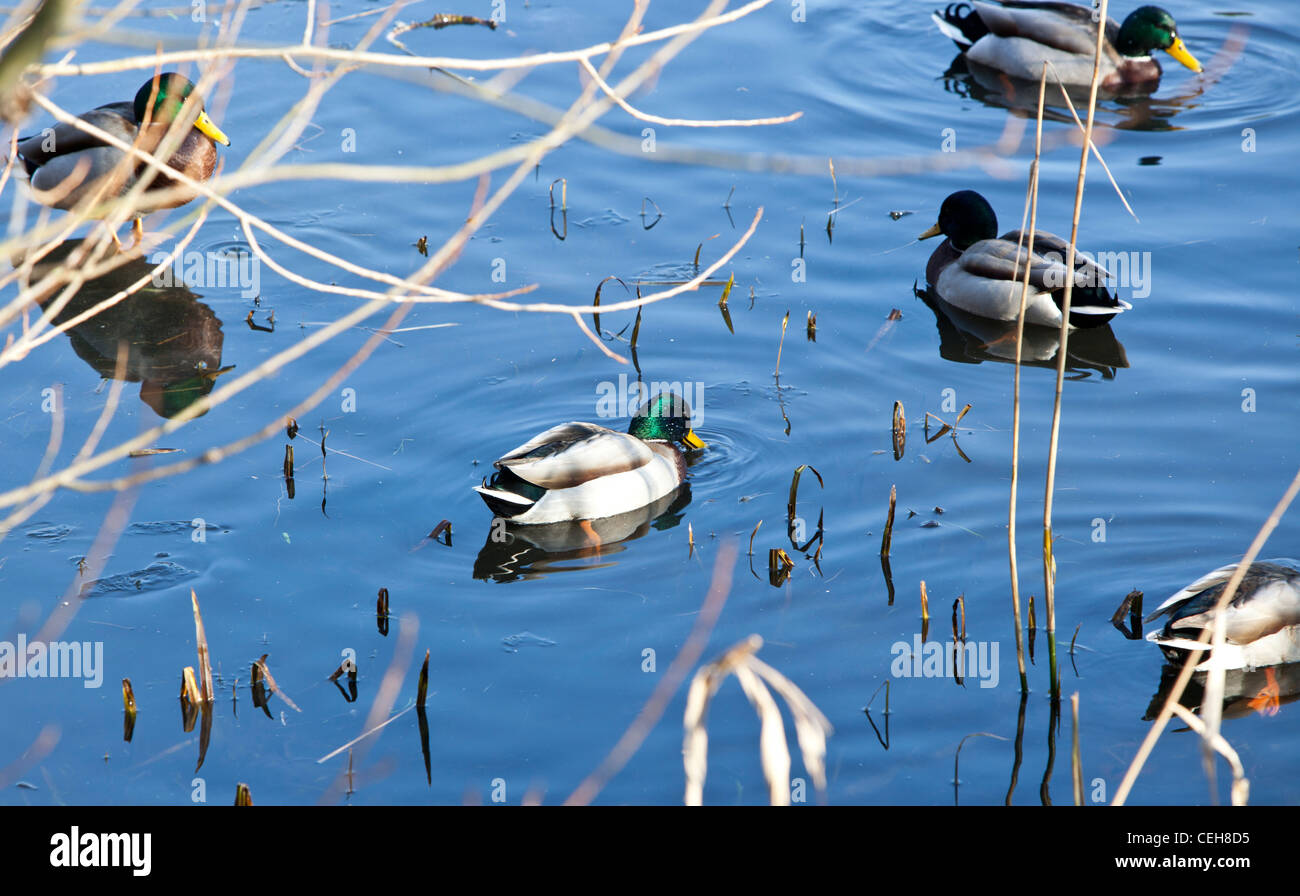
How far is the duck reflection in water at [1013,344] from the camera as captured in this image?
8.37m

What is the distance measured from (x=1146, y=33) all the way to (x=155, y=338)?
8240 millimetres

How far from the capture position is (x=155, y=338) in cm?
870

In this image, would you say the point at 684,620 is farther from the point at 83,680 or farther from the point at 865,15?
the point at 865,15

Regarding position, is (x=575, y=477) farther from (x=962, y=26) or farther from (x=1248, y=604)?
(x=962, y=26)

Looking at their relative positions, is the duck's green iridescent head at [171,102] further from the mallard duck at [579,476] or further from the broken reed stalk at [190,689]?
the broken reed stalk at [190,689]

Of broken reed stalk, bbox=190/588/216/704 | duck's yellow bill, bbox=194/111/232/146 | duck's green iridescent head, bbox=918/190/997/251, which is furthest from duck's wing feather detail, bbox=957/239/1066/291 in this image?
broken reed stalk, bbox=190/588/216/704

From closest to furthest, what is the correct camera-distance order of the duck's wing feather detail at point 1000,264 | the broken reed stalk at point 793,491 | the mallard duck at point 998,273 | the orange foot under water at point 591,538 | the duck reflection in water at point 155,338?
the broken reed stalk at point 793,491, the orange foot under water at point 591,538, the duck reflection in water at point 155,338, the mallard duck at point 998,273, the duck's wing feather detail at point 1000,264

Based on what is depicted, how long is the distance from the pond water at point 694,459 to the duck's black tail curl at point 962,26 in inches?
43.3

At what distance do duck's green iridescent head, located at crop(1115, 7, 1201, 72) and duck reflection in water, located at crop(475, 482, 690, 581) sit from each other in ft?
22.6

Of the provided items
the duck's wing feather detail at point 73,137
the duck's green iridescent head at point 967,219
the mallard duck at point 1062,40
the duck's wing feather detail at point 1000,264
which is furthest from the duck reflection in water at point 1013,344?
the duck's wing feather detail at point 73,137

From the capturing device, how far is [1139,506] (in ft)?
22.1

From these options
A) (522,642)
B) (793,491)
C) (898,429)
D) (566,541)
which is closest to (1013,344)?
(898,429)

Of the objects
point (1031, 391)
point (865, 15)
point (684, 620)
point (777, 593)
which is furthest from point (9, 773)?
point (865, 15)

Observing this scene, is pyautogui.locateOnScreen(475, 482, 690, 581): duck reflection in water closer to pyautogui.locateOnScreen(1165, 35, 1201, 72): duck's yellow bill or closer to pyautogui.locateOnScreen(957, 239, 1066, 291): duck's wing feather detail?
pyautogui.locateOnScreen(957, 239, 1066, 291): duck's wing feather detail
